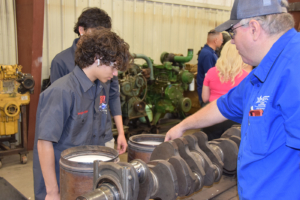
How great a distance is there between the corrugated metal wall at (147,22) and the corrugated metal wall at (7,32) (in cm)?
34

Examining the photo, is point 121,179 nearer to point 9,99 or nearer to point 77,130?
point 77,130

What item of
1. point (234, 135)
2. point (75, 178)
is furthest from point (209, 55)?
point (75, 178)

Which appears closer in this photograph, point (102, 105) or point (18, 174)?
point (102, 105)

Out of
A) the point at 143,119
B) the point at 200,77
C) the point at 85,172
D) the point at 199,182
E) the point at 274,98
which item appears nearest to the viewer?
the point at 274,98

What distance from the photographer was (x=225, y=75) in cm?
197

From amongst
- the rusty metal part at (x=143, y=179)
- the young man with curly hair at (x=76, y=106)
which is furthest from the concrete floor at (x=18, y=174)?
the rusty metal part at (x=143, y=179)

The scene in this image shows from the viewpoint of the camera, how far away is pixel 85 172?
873 mm

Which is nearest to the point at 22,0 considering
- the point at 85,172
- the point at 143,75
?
the point at 143,75

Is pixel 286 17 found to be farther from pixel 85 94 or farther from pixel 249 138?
pixel 85 94

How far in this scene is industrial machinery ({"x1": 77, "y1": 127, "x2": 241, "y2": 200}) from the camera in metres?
0.70

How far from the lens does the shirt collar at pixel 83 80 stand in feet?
3.78

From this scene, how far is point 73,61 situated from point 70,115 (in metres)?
0.58

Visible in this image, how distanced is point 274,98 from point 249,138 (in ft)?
0.45

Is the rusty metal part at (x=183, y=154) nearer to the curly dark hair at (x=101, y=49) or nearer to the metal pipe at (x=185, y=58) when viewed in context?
the curly dark hair at (x=101, y=49)
